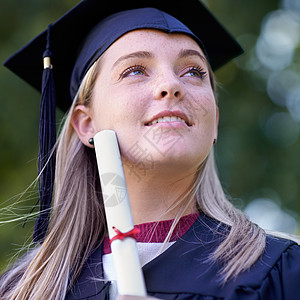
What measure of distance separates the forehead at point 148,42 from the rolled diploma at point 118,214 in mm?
500

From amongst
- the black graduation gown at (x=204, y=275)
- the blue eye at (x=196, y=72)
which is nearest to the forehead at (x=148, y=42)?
the blue eye at (x=196, y=72)

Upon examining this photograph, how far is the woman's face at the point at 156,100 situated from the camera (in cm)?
232

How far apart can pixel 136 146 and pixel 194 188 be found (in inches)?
19.5

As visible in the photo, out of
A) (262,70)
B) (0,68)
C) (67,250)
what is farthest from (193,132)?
(262,70)

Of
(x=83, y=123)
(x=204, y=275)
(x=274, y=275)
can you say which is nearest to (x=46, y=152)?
(x=83, y=123)

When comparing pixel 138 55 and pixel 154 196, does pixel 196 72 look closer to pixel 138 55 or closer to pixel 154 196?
pixel 138 55

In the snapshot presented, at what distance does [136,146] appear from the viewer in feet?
7.67

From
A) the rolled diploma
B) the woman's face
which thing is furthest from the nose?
the rolled diploma

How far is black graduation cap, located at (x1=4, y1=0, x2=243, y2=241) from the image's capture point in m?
2.68

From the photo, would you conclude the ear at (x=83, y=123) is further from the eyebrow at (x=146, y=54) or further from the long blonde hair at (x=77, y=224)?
the eyebrow at (x=146, y=54)

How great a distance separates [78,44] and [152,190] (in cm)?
107

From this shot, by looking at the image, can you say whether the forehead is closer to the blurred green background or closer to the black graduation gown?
the black graduation gown

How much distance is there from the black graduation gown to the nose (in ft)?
2.10

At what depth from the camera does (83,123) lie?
279 cm
